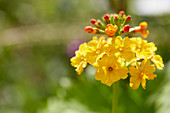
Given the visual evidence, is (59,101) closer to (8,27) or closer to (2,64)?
(2,64)

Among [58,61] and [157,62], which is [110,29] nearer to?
[157,62]

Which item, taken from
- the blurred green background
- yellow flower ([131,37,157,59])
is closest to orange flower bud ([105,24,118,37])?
yellow flower ([131,37,157,59])

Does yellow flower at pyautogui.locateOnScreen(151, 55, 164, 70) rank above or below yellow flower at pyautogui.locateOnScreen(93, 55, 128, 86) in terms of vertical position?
above

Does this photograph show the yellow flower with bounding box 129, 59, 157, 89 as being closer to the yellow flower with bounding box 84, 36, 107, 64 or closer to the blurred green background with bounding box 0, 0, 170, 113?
the yellow flower with bounding box 84, 36, 107, 64

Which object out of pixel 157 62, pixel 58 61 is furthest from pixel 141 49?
pixel 58 61

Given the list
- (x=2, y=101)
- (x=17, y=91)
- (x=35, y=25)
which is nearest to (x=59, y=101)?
(x=17, y=91)

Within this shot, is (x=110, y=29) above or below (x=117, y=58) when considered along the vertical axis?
above

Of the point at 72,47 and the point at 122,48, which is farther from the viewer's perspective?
the point at 72,47
